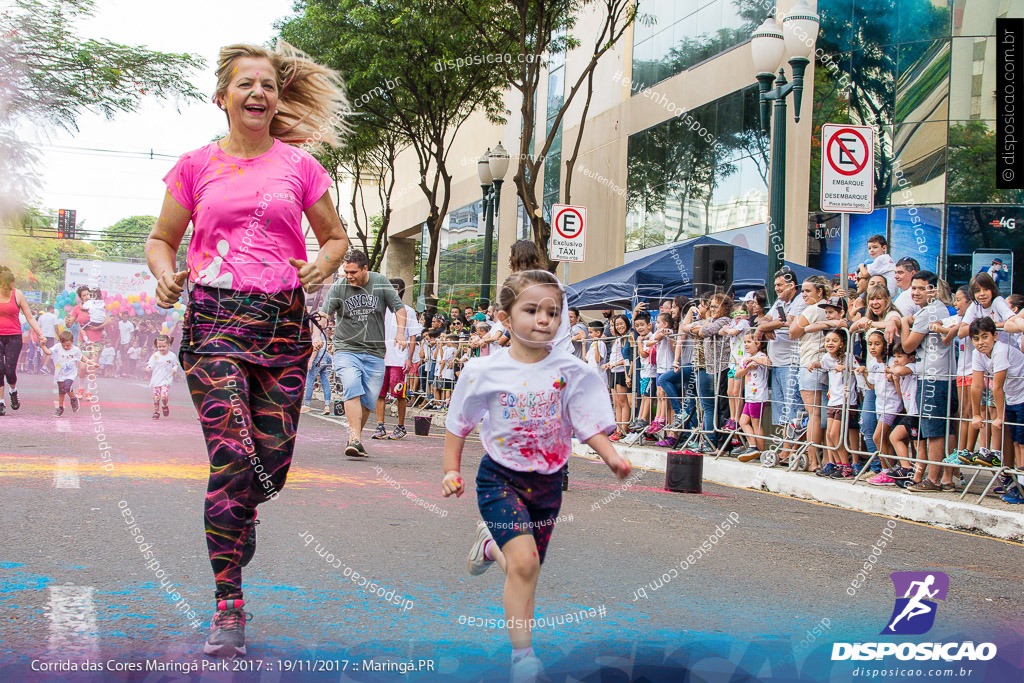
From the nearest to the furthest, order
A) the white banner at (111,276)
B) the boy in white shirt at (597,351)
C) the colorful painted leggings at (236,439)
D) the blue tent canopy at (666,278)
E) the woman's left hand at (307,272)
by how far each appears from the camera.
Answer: the colorful painted leggings at (236,439), the woman's left hand at (307,272), the boy in white shirt at (597,351), the blue tent canopy at (666,278), the white banner at (111,276)

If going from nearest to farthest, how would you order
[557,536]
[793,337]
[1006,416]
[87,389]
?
[557,536]
[1006,416]
[793,337]
[87,389]

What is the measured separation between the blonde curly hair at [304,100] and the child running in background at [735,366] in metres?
7.81

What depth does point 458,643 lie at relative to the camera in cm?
370

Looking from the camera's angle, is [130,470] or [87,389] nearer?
[130,470]

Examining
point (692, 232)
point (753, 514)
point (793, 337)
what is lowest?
point (753, 514)

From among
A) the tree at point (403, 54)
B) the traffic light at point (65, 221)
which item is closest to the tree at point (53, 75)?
the tree at point (403, 54)

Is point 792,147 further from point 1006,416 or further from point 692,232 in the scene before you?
point 1006,416

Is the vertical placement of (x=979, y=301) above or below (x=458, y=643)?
above

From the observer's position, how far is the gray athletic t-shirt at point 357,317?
9.93 metres

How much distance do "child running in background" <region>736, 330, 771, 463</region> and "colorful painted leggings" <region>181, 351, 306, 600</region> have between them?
26.4ft

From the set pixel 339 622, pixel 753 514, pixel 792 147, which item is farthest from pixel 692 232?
pixel 339 622

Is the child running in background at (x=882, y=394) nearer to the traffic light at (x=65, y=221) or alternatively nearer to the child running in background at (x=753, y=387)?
the child running in background at (x=753, y=387)

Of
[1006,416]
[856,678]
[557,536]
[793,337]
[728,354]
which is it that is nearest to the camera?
[856,678]

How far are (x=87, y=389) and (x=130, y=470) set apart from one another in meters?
10.1
